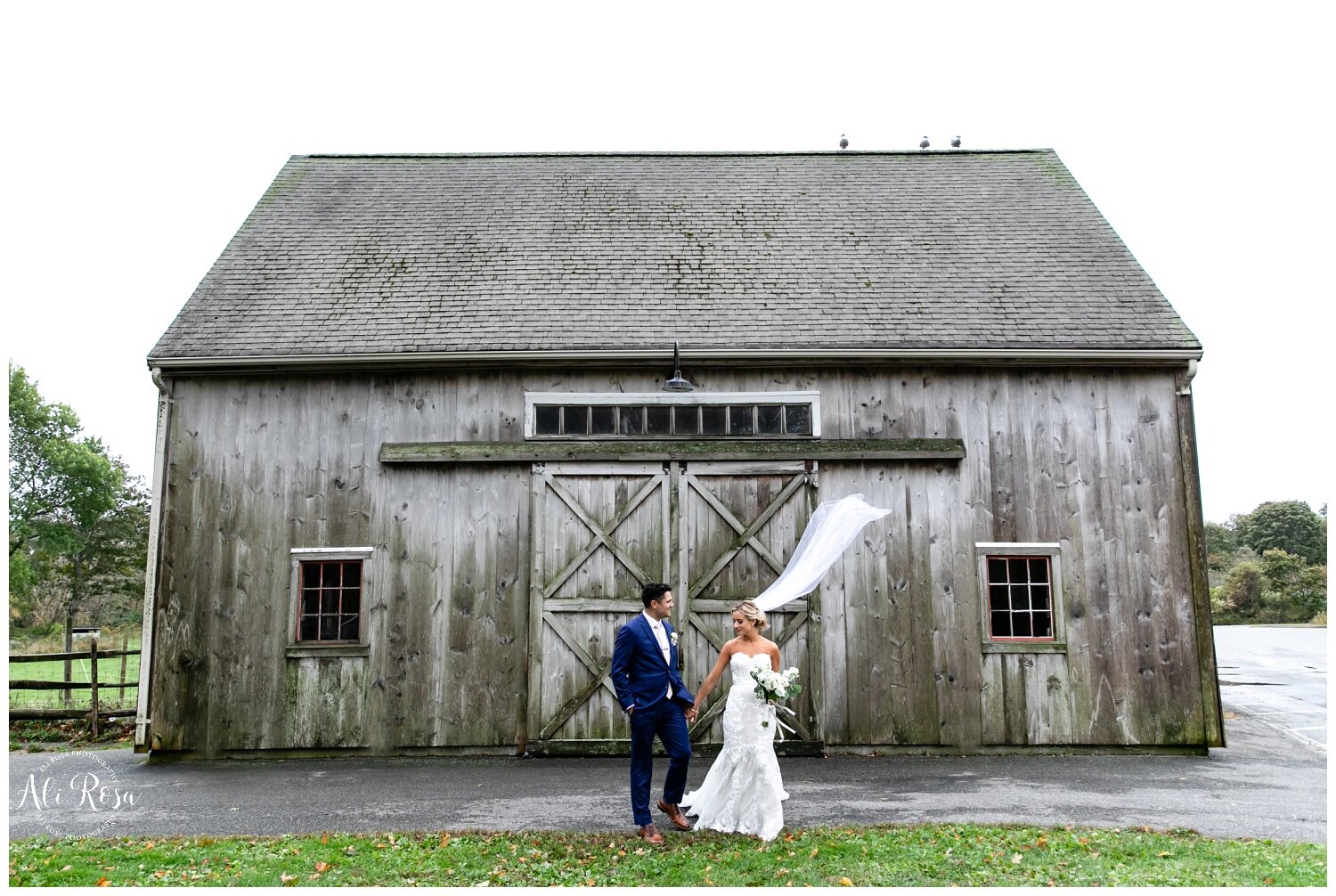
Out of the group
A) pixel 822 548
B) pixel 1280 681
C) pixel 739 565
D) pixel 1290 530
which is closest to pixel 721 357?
pixel 739 565

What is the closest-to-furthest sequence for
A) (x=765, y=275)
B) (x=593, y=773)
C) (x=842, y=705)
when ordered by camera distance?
(x=593, y=773)
(x=842, y=705)
(x=765, y=275)

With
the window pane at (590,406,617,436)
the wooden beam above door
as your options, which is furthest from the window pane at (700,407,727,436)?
the window pane at (590,406,617,436)

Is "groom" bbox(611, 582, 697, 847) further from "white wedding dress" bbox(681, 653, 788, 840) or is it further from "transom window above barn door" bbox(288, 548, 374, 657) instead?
"transom window above barn door" bbox(288, 548, 374, 657)

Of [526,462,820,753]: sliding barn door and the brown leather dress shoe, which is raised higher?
[526,462,820,753]: sliding barn door

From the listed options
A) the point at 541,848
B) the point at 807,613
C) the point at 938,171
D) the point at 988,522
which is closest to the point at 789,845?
the point at 541,848

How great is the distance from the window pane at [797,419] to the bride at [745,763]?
3758 mm

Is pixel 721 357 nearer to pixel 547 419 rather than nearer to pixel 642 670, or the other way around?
pixel 547 419

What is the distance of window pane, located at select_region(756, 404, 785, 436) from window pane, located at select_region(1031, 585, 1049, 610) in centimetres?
336

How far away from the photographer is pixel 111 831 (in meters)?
7.02

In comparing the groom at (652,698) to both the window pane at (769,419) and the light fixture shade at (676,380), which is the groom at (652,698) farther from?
the window pane at (769,419)

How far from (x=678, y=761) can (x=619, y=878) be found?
1.11m

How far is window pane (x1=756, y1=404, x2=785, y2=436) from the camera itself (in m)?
A: 10.4

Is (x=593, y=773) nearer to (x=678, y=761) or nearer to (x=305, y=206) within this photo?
(x=678, y=761)

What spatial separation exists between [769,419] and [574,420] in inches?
87.9
